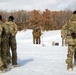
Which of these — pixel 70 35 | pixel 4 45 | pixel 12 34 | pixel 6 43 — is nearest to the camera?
pixel 70 35

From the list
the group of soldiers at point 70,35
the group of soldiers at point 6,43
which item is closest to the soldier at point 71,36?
the group of soldiers at point 70,35

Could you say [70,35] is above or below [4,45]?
above

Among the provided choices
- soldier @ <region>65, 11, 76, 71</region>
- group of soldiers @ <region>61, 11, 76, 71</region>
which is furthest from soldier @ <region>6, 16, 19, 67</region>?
soldier @ <region>65, 11, 76, 71</region>

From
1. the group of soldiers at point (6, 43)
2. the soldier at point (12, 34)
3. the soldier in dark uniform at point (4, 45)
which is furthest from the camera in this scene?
the soldier at point (12, 34)

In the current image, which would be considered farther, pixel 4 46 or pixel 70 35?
pixel 4 46

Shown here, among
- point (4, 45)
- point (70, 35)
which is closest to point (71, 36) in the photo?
point (70, 35)

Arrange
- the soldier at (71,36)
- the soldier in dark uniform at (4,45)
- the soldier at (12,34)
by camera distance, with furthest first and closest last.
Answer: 1. the soldier at (12,34)
2. the soldier in dark uniform at (4,45)
3. the soldier at (71,36)

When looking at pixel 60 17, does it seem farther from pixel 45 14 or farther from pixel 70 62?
pixel 70 62

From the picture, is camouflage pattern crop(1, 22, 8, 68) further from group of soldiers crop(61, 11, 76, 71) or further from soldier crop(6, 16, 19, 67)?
group of soldiers crop(61, 11, 76, 71)

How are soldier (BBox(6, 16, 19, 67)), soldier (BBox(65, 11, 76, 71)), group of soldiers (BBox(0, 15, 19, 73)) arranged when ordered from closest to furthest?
soldier (BBox(65, 11, 76, 71))
group of soldiers (BBox(0, 15, 19, 73))
soldier (BBox(6, 16, 19, 67))

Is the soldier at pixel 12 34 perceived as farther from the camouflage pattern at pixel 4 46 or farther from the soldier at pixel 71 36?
the soldier at pixel 71 36

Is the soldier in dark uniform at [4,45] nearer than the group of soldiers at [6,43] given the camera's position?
No

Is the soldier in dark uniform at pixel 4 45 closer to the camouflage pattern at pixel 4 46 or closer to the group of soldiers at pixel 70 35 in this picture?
the camouflage pattern at pixel 4 46

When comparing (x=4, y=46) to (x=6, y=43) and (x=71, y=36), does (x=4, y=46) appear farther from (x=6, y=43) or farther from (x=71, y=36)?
(x=71, y=36)
